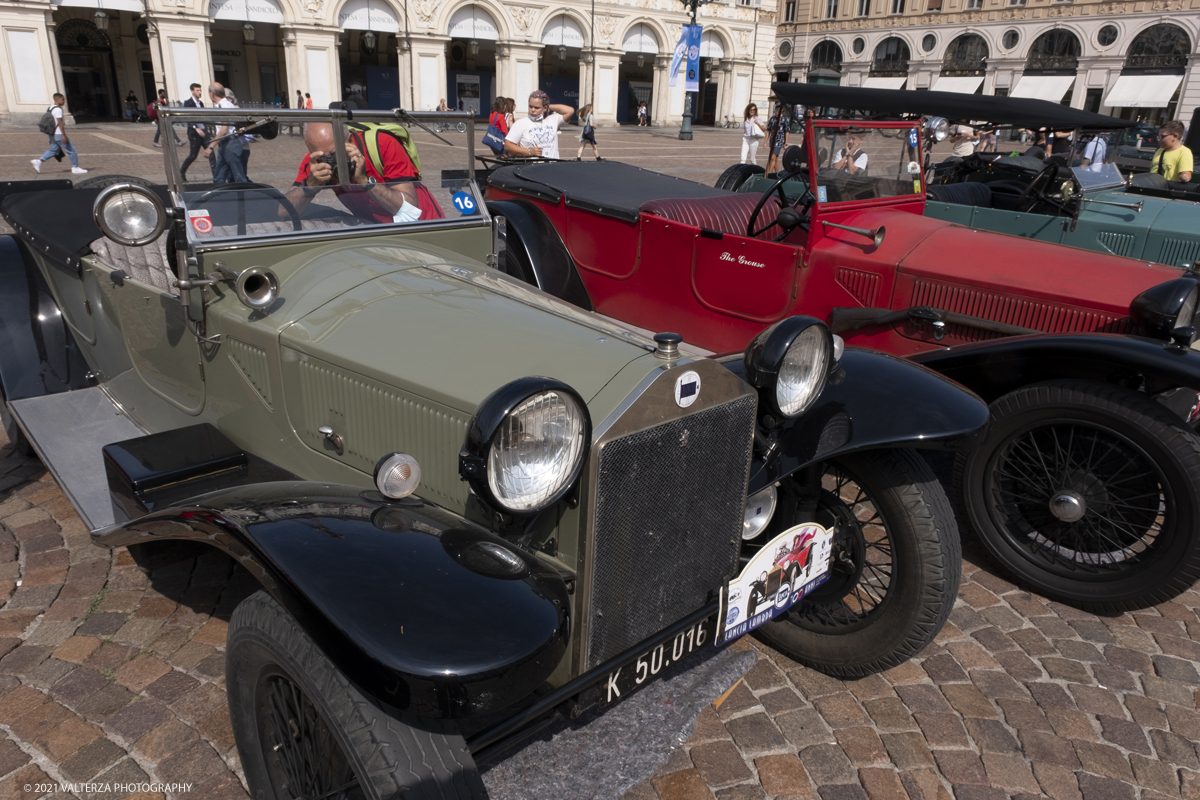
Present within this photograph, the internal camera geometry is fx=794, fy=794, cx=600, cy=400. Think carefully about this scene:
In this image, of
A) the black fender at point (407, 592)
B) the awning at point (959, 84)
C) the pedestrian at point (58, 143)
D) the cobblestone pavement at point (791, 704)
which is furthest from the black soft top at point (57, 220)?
→ the awning at point (959, 84)

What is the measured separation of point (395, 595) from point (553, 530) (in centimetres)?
45

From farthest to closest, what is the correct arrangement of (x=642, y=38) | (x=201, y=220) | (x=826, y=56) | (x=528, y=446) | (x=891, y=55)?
(x=826, y=56) → (x=891, y=55) → (x=642, y=38) → (x=201, y=220) → (x=528, y=446)

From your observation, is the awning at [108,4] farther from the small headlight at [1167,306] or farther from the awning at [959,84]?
the awning at [959,84]

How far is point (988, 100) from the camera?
5004 mm

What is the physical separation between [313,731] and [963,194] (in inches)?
265

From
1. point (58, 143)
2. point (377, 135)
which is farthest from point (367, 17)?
point (377, 135)

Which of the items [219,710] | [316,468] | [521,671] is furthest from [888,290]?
[219,710]

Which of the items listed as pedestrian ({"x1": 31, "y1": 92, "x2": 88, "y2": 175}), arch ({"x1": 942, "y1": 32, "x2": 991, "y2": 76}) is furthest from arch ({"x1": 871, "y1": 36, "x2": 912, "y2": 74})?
pedestrian ({"x1": 31, "y1": 92, "x2": 88, "y2": 175})

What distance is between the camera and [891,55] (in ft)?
166

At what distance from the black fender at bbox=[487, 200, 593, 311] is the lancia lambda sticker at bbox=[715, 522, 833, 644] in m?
2.85

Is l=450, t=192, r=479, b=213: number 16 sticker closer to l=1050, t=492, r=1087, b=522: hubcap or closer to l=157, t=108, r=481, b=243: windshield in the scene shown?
l=157, t=108, r=481, b=243: windshield

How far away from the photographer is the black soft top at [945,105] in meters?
4.57

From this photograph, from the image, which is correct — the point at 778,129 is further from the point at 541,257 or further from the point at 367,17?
the point at 367,17

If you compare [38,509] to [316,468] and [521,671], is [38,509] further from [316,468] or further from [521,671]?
[521,671]
